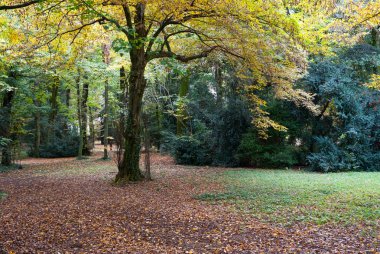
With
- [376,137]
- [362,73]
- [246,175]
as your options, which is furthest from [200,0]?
[362,73]

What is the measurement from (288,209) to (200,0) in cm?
Result: 485

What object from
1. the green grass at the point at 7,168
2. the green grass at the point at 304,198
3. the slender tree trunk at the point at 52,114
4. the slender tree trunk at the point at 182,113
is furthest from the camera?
the slender tree trunk at the point at 52,114

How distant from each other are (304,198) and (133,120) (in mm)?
5127

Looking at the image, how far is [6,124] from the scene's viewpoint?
13.0 metres

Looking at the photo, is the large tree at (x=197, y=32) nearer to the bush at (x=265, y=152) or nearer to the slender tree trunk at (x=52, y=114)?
the bush at (x=265, y=152)

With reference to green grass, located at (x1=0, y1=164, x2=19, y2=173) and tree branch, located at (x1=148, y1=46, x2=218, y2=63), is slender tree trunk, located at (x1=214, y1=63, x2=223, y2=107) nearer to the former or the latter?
tree branch, located at (x1=148, y1=46, x2=218, y2=63)

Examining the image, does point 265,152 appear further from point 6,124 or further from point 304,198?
point 6,124

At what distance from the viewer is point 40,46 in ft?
30.0

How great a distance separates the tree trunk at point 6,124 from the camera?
12798 mm

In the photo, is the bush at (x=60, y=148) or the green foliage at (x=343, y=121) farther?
the bush at (x=60, y=148)

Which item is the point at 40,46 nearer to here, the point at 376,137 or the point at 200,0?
the point at 200,0

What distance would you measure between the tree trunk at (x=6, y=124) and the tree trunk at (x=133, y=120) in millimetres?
6346

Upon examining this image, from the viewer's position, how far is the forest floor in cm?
450

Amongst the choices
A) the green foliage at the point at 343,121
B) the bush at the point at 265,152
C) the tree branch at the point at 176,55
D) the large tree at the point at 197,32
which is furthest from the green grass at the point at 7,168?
the green foliage at the point at 343,121
